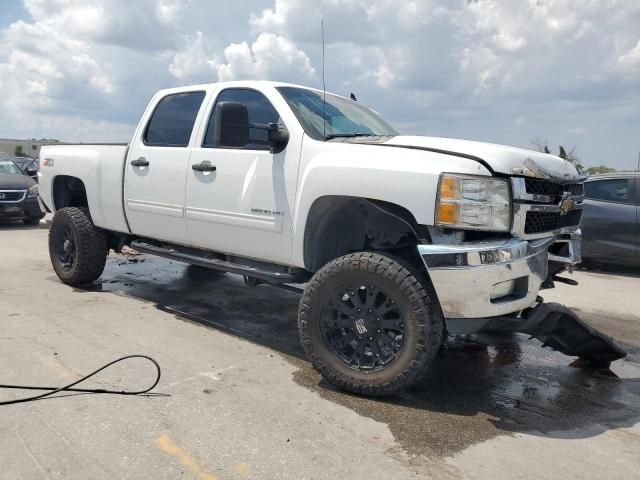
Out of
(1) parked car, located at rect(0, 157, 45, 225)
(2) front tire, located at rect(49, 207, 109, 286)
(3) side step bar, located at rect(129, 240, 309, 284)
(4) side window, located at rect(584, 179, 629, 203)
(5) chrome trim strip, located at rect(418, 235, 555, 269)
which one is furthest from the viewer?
(1) parked car, located at rect(0, 157, 45, 225)

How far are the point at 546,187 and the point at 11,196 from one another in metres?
11.9

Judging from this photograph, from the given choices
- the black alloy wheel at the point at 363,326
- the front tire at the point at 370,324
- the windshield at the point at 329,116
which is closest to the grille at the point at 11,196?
the windshield at the point at 329,116

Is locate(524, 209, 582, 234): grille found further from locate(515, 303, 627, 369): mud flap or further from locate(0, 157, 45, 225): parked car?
locate(0, 157, 45, 225): parked car

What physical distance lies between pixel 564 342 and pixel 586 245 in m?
4.85

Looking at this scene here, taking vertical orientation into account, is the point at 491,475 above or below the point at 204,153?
below

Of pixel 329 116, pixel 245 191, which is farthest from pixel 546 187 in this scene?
pixel 245 191

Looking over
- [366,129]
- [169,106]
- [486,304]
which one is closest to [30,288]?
[169,106]

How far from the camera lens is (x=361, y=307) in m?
3.56

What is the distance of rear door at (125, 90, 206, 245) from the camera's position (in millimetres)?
4906

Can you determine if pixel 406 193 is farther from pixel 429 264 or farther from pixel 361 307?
pixel 361 307

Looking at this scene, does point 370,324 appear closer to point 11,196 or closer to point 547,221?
point 547,221

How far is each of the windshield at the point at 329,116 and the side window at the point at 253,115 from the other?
0.56ft

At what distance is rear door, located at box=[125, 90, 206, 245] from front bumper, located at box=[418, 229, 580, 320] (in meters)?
2.53

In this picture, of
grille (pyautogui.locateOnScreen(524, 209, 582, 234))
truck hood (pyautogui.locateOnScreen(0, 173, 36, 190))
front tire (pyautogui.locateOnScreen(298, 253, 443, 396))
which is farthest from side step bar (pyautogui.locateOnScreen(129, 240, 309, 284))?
truck hood (pyautogui.locateOnScreen(0, 173, 36, 190))
